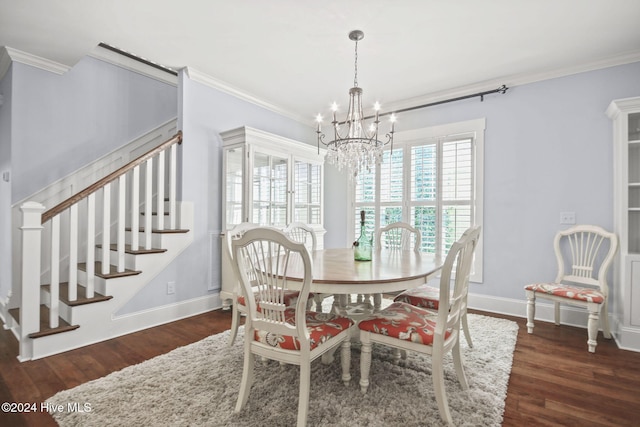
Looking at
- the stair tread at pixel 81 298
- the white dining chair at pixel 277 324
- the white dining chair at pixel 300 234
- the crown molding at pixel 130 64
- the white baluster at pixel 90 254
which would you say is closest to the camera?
the white dining chair at pixel 277 324

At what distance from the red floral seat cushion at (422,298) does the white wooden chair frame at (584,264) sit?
45.5 inches

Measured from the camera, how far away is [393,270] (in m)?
1.97

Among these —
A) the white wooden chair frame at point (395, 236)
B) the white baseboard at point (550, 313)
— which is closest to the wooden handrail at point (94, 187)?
the white wooden chair frame at point (395, 236)

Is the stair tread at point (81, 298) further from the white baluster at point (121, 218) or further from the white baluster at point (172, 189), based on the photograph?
the white baluster at point (172, 189)

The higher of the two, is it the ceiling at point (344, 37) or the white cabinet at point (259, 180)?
the ceiling at point (344, 37)

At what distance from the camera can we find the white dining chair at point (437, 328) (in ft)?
5.16

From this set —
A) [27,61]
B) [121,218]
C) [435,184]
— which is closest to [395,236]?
[435,184]

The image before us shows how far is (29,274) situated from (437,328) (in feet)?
8.93

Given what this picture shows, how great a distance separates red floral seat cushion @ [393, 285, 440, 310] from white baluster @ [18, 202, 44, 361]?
2644 mm

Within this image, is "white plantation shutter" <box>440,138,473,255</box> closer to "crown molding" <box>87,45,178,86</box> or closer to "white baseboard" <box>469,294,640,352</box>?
"white baseboard" <box>469,294,640,352</box>

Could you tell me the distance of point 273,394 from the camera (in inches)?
71.1

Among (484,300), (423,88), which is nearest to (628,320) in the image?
(484,300)

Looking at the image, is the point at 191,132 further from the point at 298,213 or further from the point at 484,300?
the point at 484,300

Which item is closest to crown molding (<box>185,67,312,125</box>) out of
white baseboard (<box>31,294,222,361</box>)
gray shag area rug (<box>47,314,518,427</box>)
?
white baseboard (<box>31,294,222,361</box>)
